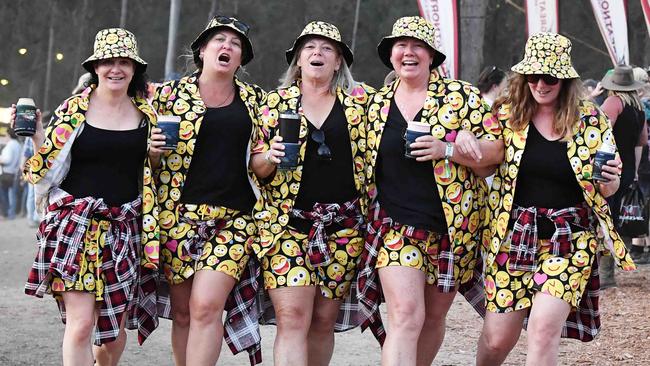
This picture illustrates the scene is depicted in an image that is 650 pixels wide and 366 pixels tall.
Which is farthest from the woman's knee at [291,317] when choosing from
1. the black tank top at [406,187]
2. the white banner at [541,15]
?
the white banner at [541,15]

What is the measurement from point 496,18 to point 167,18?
10.8 meters

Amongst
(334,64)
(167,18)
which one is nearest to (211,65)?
(334,64)

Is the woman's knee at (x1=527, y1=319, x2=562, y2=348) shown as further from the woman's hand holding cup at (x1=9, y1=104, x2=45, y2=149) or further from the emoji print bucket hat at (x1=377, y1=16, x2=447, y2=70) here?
the woman's hand holding cup at (x1=9, y1=104, x2=45, y2=149)

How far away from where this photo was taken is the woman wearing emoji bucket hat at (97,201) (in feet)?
19.6

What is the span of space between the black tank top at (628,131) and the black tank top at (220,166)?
5349 millimetres

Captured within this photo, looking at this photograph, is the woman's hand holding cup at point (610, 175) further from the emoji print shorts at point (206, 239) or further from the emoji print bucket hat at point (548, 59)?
the emoji print shorts at point (206, 239)

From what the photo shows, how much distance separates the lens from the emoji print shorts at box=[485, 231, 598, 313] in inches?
226

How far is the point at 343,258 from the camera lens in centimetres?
628

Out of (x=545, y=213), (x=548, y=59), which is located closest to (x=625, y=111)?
(x=548, y=59)

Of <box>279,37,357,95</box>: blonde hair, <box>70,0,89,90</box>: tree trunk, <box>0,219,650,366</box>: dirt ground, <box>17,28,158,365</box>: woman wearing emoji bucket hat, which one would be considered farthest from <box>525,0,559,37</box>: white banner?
<box>70,0,89,90</box>: tree trunk

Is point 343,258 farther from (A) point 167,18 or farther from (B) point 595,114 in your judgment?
(A) point 167,18

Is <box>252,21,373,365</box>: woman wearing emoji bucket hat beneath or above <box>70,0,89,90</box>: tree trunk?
beneath

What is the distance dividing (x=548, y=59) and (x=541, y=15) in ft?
33.6

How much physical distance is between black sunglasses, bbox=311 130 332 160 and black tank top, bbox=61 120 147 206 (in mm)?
1011
